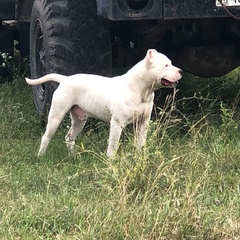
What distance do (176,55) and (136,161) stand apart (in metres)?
1.87

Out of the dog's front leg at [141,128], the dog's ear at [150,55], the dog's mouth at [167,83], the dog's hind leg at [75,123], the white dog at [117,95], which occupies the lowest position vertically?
the dog's hind leg at [75,123]

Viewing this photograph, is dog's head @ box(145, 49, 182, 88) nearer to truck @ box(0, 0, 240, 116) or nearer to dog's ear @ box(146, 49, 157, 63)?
dog's ear @ box(146, 49, 157, 63)

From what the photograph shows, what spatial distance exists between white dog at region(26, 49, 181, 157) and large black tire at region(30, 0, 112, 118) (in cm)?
24

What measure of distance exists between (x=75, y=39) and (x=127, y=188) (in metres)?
1.59

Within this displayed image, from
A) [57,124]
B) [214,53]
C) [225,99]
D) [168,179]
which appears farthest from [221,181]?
[225,99]

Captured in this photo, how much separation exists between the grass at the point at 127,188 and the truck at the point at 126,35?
0.51 meters

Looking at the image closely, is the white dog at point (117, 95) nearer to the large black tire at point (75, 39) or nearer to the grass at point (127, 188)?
the grass at point (127, 188)

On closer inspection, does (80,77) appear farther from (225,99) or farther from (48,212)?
(225,99)

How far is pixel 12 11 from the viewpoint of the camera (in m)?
6.38

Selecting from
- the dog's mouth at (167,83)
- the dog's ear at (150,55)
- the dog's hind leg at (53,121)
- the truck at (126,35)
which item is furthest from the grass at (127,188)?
the truck at (126,35)

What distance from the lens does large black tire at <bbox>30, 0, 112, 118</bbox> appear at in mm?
4949

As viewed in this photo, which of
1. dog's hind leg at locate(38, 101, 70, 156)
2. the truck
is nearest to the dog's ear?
the truck

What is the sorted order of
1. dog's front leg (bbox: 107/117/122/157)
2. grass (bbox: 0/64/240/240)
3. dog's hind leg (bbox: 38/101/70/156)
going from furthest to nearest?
dog's hind leg (bbox: 38/101/70/156) → dog's front leg (bbox: 107/117/122/157) → grass (bbox: 0/64/240/240)

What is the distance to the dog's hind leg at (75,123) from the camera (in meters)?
4.86
